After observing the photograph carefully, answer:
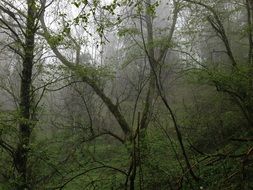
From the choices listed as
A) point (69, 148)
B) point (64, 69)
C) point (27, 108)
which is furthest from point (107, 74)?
point (27, 108)

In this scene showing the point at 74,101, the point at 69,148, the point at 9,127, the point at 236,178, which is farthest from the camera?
the point at 74,101

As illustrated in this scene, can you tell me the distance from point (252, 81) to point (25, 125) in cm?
607

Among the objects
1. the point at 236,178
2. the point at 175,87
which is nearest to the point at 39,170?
the point at 236,178

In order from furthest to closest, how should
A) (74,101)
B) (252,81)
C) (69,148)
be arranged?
(74,101) → (69,148) → (252,81)

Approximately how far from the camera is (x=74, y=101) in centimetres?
1927

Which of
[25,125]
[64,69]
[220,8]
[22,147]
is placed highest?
[220,8]

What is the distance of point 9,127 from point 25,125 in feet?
3.44

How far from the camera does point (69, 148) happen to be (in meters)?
10.8

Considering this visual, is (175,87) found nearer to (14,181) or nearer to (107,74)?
(107,74)

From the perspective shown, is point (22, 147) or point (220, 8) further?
point (220, 8)

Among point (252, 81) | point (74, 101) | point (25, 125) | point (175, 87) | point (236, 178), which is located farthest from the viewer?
point (175, 87)

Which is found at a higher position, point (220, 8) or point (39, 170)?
point (220, 8)

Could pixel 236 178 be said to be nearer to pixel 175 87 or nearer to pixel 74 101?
pixel 74 101

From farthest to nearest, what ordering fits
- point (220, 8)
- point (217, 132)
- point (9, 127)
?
point (220, 8)
point (217, 132)
point (9, 127)
